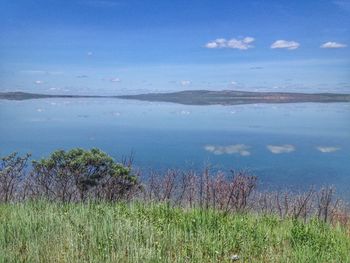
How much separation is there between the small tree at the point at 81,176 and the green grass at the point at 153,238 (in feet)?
10.7

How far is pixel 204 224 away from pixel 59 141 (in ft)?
132

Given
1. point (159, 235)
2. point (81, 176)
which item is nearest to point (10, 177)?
point (81, 176)

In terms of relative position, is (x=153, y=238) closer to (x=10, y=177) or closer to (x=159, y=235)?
(x=159, y=235)

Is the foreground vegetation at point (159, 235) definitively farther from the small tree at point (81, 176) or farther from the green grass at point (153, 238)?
the small tree at point (81, 176)

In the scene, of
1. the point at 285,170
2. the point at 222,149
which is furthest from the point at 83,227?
the point at 222,149

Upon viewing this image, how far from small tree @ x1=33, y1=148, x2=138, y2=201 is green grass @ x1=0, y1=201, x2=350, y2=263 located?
3268 mm

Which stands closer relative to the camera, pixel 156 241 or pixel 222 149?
pixel 156 241

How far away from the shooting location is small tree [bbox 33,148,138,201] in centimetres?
1264

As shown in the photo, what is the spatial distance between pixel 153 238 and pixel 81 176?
20.4ft

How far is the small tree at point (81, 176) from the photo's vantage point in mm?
12641

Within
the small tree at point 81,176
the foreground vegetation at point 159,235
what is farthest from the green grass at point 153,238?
the small tree at point 81,176

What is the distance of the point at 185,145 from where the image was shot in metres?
44.1

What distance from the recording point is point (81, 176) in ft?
44.1

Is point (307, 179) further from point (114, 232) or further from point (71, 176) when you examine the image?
point (114, 232)
